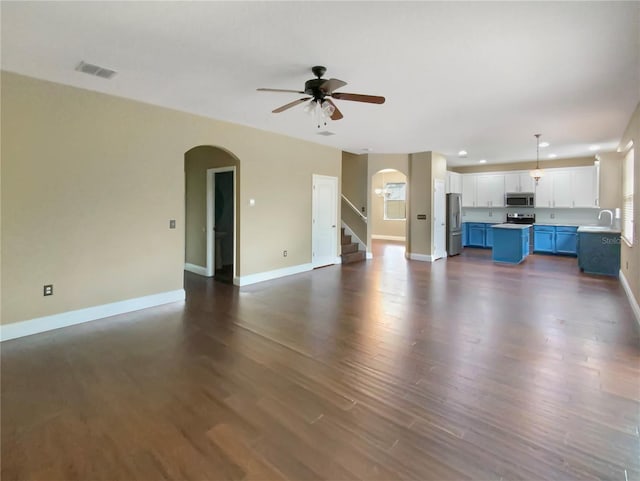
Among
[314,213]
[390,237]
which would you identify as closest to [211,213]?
[314,213]

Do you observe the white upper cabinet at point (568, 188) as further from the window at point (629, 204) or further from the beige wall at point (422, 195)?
the beige wall at point (422, 195)

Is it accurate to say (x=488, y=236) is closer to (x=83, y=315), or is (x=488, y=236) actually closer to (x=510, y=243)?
(x=510, y=243)

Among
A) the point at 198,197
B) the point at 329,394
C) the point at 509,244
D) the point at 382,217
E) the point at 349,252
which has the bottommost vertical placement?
the point at 329,394

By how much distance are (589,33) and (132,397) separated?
452cm

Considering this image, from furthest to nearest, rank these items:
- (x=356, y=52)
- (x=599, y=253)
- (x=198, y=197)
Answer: (x=599, y=253), (x=198, y=197), (x=356, y=52)

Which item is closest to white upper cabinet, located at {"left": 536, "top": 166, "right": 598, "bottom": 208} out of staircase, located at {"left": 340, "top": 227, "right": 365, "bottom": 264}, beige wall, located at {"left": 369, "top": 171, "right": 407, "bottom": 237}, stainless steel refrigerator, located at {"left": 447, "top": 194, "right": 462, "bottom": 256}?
stainless steel refrigerator, located at {"left": 447, "top": 194, "right": 462, "bottom": 256}

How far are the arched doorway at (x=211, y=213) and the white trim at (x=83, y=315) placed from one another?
1450 millimetres

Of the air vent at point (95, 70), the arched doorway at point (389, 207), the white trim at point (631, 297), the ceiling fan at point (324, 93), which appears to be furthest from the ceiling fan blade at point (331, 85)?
the arched doorway at point (389, 207)

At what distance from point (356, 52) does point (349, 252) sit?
6.14m

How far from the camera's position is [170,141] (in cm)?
482

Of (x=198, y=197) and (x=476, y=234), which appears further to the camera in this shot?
(x=476, y=234)

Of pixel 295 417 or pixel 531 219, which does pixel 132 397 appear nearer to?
pixel 295 417

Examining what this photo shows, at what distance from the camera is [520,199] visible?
33.0ft

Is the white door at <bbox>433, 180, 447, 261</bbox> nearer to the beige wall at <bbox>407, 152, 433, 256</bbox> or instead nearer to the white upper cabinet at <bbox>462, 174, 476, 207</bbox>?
the beige wall at <bbox>407, 152, 433, 256</bbox>
